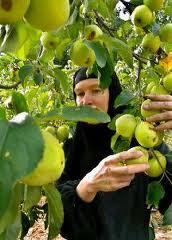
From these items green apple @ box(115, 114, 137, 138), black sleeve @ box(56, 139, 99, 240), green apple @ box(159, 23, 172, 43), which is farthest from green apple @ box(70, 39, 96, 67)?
black sleeve @ box(56, 139, 99, 240)

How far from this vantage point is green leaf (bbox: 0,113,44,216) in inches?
21.1

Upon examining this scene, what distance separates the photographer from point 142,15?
1312 millimetres

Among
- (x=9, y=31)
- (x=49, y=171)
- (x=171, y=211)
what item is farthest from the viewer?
(x=171, y=211)

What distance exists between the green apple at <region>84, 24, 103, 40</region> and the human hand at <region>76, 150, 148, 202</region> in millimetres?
333

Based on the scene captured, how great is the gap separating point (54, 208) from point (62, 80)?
1.88 feet

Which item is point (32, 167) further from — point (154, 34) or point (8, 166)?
point (154, 34)

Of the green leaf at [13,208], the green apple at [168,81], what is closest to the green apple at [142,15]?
the green apple at [168,81]

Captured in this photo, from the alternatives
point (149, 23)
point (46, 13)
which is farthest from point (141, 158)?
point (46, 13)

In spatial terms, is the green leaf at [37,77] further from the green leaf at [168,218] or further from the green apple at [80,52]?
the green leaf at [168,218]

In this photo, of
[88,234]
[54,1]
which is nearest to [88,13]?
Answer: [54,1]

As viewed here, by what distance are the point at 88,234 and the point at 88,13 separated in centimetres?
112

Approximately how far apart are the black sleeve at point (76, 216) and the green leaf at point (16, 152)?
1246 millimetres

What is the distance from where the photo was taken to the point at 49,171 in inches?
26.4

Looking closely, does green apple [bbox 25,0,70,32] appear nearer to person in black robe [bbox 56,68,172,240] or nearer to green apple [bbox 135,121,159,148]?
green apple [bbox 135,121,159,148]
